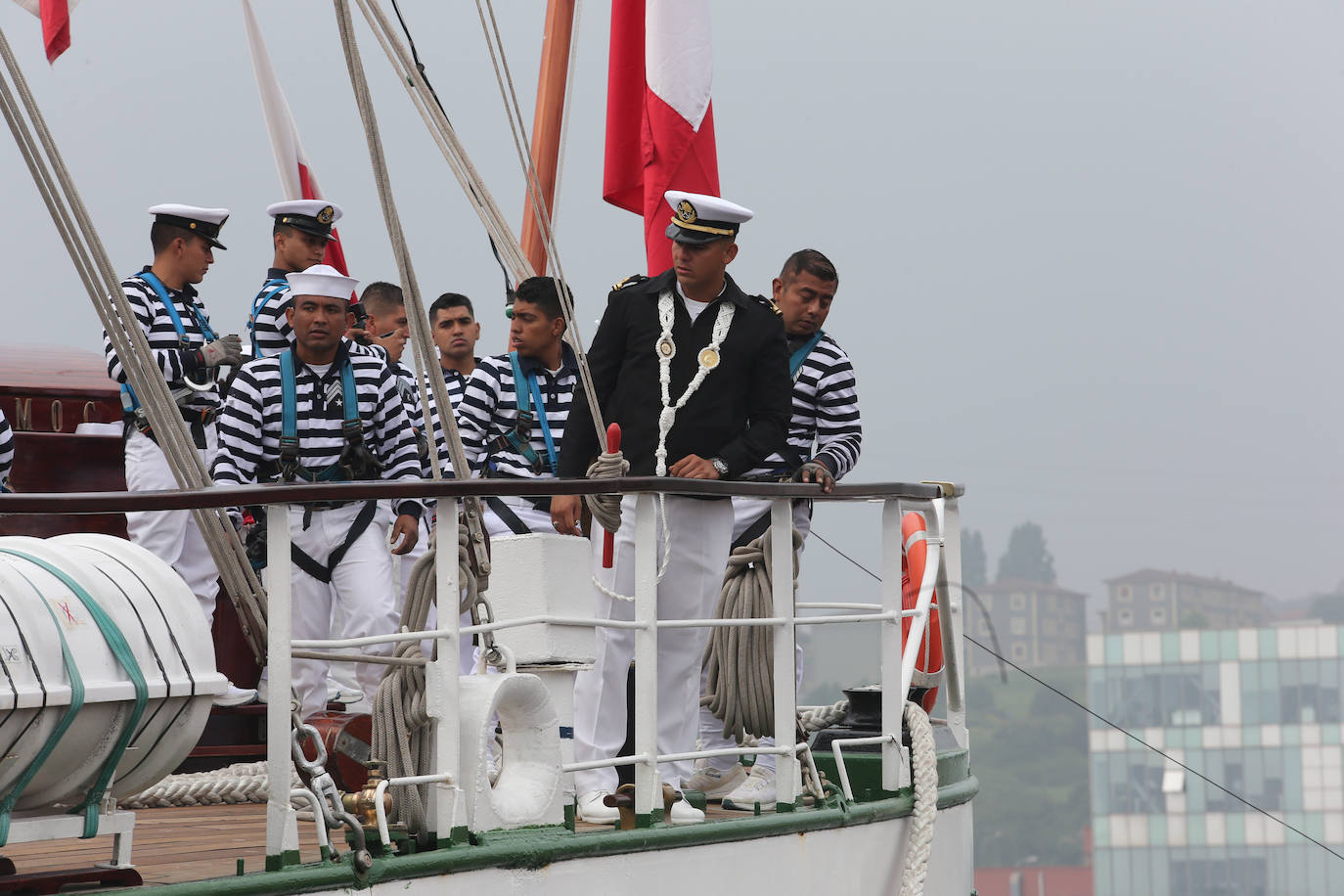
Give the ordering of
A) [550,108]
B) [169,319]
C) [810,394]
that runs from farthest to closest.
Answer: [550,108] → [169,319] → [810,394]

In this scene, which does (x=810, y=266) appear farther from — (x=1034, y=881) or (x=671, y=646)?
(x=1034, y=881)

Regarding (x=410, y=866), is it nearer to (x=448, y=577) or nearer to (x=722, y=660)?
(x=448, y=577)

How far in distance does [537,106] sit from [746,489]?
177 inches

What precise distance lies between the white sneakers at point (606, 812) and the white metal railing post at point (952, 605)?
164cm

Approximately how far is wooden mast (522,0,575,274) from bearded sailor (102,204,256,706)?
2198 mm

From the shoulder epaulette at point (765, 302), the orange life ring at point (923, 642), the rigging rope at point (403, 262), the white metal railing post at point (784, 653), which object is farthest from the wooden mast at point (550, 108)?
the white metal railing post at point (784, 653)

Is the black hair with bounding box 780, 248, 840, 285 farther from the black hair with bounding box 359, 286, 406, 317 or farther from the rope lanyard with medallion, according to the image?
the black hair with bounding box 359, 286, 406, 317

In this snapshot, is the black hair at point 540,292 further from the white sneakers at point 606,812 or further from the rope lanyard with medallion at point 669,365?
the white sneakers at point 606,812

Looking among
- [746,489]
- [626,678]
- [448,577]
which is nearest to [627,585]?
[626,678]

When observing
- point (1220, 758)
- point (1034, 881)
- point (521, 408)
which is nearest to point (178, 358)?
point (521, 408)

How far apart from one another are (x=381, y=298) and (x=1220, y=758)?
9416cm

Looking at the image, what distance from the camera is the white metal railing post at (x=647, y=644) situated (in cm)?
407

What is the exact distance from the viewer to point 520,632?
17.6 ft

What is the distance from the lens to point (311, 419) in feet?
18.0
